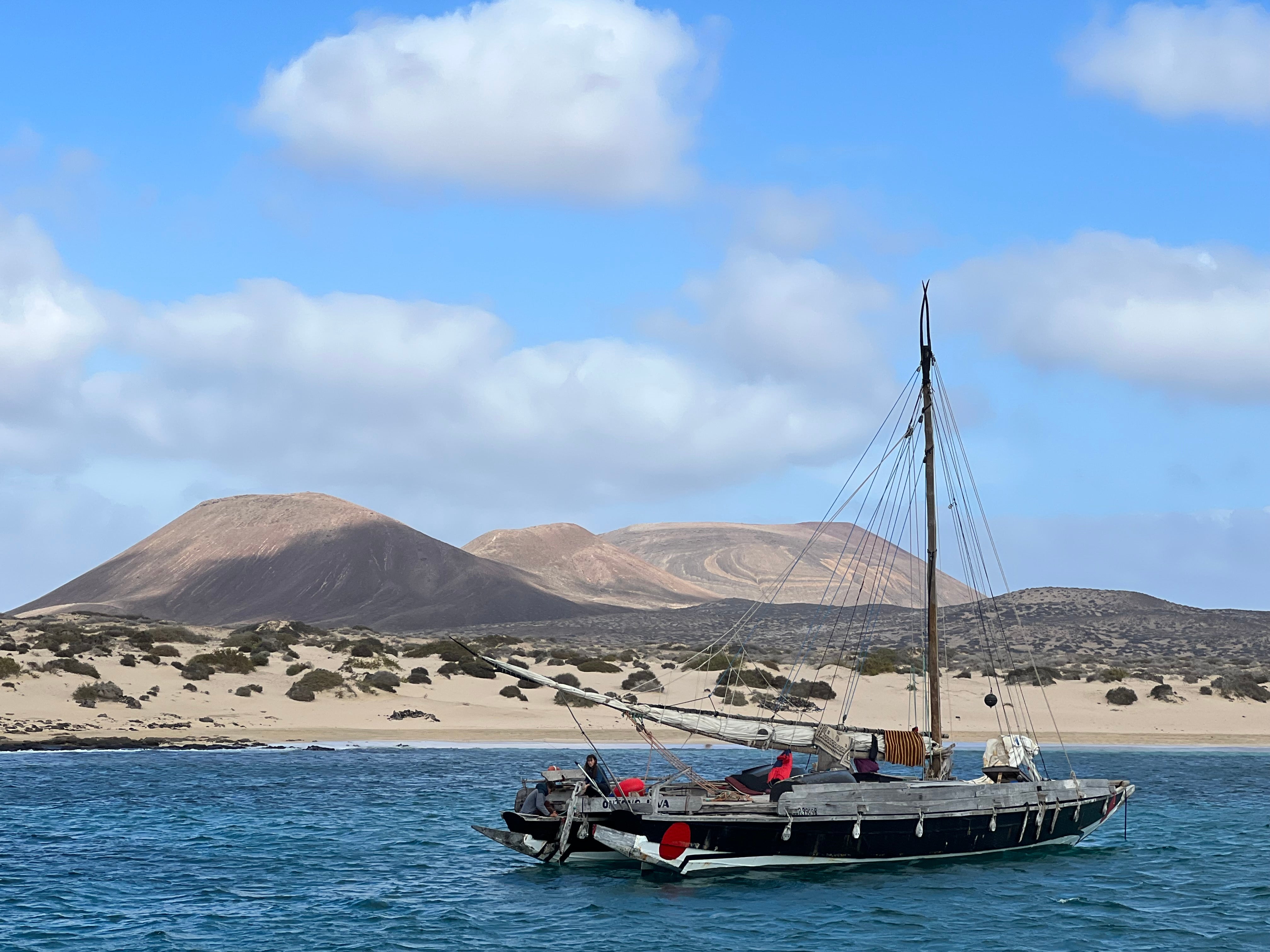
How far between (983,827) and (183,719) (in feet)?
131

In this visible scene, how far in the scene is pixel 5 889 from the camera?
25766 mm

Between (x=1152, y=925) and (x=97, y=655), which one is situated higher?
(x=97, y=655)

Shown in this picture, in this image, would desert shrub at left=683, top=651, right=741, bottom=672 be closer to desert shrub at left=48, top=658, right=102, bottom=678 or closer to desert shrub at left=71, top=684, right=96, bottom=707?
desert shrub at left=48, top=658, right=102, bottom=678

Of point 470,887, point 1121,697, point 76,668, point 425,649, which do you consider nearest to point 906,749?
point 470,887

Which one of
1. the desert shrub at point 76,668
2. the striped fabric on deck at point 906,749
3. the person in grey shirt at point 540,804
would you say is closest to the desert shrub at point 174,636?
the desert shrub at point 76,668

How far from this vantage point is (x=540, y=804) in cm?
2997

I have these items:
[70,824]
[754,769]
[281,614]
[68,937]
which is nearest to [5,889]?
[68,937]

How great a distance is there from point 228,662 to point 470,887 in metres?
44.6

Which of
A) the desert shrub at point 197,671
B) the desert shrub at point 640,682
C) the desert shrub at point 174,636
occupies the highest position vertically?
the desert shrub at point 174,636

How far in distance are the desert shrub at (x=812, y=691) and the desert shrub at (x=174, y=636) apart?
121ft

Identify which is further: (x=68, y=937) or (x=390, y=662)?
(x=390, y=662)

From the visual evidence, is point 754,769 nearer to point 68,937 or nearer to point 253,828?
point 253,828

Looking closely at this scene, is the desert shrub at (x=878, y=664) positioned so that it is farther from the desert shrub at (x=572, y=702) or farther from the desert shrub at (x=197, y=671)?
the desert shrub at (x=197, y=671)

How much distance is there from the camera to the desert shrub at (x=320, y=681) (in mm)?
64625
